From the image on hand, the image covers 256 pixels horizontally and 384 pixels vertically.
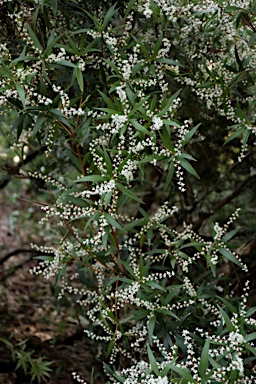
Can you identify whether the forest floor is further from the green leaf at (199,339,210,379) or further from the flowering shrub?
the green leaf at (199,339,210,379)

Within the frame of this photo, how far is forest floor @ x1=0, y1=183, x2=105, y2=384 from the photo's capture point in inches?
142

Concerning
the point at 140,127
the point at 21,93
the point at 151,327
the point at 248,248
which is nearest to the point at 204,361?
the point at 151,327

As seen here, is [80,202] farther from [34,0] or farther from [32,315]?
[32,315]

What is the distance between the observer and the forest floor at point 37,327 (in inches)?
142

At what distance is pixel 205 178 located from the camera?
4180mm

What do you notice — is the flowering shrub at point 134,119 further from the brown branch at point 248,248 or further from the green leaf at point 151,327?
the brown branch at point 248,248

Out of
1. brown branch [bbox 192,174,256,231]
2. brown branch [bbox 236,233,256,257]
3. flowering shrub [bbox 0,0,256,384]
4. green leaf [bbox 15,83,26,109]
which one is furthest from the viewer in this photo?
brown branch [bbox 192,174,256,231]

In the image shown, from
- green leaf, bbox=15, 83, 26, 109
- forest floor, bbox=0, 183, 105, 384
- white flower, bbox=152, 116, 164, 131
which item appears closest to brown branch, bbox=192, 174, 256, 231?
forest floor, bbox=0, 183, 105, 384

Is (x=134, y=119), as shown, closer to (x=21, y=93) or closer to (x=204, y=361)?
(x=21, y=93)

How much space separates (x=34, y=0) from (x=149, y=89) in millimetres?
651

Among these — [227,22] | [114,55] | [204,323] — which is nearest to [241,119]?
[227,22]

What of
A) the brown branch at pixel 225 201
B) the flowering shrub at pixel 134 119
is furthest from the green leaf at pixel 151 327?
the brown branch at pixel 225 201

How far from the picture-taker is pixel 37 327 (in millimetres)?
4395

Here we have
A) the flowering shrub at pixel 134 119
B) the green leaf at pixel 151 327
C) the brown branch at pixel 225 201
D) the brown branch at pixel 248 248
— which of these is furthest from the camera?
the brown branch at pixel 225 201
